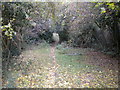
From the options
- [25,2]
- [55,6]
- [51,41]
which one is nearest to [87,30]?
[55,6]

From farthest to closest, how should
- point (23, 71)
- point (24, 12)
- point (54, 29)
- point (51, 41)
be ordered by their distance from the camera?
point (51, 41) → point (54, 29) → point (23, 71) → point (24, 12)

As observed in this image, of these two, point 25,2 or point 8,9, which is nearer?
point 8,9

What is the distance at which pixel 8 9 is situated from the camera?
4.43 meters

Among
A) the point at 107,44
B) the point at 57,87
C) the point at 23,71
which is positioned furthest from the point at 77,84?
the point at 107,44

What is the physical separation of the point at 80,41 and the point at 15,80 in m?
11.1

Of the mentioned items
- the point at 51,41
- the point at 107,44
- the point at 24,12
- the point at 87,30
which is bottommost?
the point at 51,41

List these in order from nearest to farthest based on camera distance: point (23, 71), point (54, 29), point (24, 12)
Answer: point (24, 12) → point (23, 71) → point (54, 29)

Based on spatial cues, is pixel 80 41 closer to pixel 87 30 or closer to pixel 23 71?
pixel 87 30

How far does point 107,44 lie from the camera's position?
10531mm

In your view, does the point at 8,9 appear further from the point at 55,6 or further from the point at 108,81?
the point at 55,6

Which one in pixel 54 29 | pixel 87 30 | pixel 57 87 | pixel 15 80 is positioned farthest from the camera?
pixel 54 29

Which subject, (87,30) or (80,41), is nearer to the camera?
(87,30)

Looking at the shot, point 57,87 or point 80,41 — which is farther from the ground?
point 57,87

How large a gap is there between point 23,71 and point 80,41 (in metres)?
10.1
